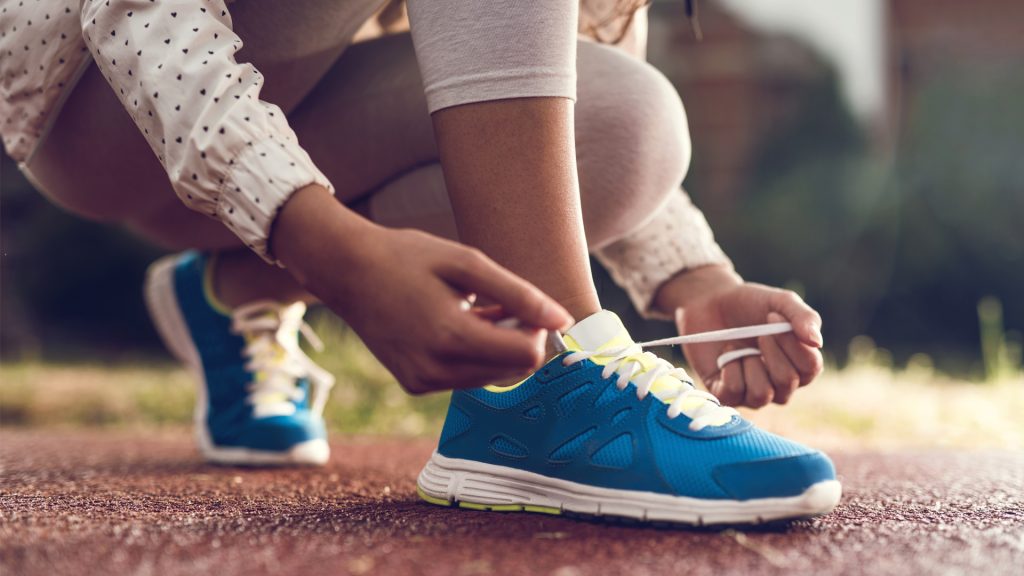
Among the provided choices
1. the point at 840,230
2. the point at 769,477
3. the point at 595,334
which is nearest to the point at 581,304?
the point at 595,334

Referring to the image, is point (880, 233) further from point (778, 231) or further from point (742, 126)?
point (742, 126)

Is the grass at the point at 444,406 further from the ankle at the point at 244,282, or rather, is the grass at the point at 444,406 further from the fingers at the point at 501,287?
the fingers at the point at 501,287

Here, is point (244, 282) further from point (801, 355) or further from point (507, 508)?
point (801, 355)

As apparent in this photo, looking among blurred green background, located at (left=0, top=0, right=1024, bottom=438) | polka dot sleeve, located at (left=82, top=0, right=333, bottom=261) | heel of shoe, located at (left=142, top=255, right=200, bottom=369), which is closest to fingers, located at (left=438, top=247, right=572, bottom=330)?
polka dot sleeve, located at (left=82, top=0, right=333, bottom=261)

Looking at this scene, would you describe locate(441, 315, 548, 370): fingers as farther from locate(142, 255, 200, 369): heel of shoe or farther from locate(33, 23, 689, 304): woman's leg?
locate(142, 255, 200, 369): heel of shoe

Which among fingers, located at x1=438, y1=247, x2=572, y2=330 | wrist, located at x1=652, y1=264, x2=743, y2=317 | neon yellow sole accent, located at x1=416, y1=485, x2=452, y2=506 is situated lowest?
neon yellow sole accent, located at x1=416, y1=485, x2=452, y2=506

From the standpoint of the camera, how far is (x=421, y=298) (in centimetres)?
71

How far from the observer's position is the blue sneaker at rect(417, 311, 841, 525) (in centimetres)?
84

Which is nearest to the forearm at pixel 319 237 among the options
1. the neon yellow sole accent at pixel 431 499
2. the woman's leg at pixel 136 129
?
the neon yellow sole accent at pixel 431 499

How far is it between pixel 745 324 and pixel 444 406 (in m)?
1.54

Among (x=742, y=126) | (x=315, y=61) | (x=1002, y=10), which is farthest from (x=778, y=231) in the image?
(x=315, y=61)

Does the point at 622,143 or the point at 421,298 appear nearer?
the point at 421,298

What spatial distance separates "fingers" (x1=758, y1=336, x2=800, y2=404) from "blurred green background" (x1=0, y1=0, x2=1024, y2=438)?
270 cm

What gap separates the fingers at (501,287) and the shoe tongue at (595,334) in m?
0.21
